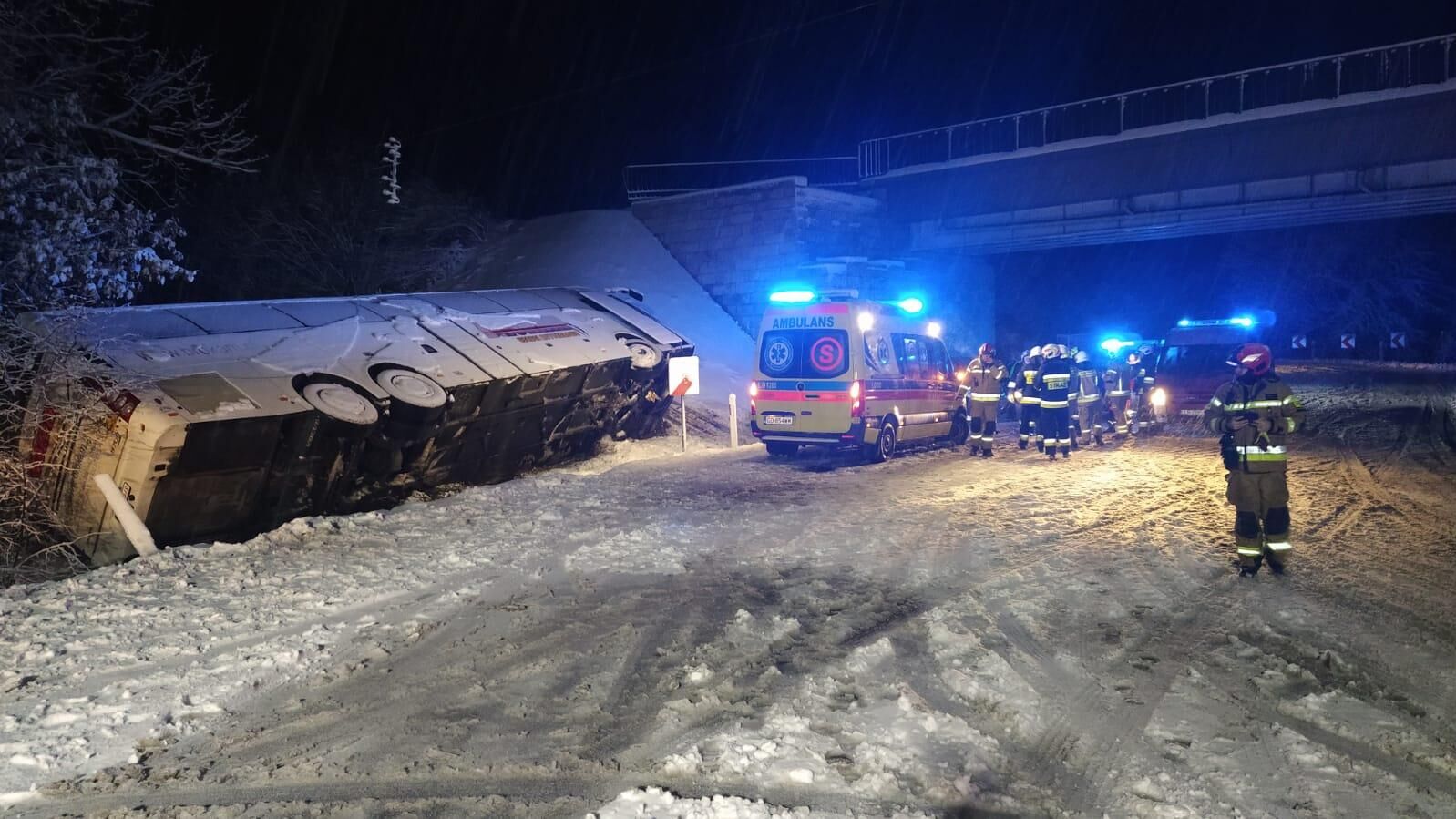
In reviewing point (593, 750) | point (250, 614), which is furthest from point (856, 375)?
point (593, 750)

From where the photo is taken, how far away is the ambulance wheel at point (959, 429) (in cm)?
1636

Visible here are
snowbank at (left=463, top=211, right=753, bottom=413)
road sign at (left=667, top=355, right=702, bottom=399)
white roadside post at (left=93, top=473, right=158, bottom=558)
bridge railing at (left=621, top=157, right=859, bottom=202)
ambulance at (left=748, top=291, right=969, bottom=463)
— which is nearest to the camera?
white roadside post at (left=93, top=473, right=158, bottom=558)

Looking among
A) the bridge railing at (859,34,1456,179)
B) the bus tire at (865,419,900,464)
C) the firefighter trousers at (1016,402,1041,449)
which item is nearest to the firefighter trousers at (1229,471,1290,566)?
A: the bus tire at (865,419,900,464)

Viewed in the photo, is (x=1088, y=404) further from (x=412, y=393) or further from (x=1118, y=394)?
(x=412, y=393)

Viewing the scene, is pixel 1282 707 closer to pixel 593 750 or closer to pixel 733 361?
pixel 593 750

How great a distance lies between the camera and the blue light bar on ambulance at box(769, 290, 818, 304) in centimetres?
1401

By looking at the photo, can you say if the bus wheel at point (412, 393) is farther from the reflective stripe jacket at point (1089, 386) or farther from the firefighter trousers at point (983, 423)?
the reflective stripe jacket at point (1089, 386)

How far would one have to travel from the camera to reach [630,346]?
13.9 meters

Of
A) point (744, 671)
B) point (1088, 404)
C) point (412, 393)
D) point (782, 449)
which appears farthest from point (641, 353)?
point (744, 671)

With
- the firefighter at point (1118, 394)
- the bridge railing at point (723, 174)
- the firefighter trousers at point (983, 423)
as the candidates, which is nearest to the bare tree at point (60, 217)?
the firefighter trousers at point (983, 423)

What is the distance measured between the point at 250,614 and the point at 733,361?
17.1 m

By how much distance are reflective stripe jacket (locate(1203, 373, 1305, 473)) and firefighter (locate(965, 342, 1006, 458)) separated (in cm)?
750

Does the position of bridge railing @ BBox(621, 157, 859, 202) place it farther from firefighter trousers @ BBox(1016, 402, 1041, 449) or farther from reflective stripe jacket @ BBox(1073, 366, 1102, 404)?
firefighter trousers @ BBox(1016, 402, 1041, 449)

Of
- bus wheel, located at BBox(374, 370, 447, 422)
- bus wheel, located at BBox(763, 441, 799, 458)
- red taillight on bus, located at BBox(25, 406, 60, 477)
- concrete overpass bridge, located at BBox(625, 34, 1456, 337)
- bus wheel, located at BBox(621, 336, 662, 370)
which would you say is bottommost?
bus wheel, located at BBox(763, 441, 799, 458)
